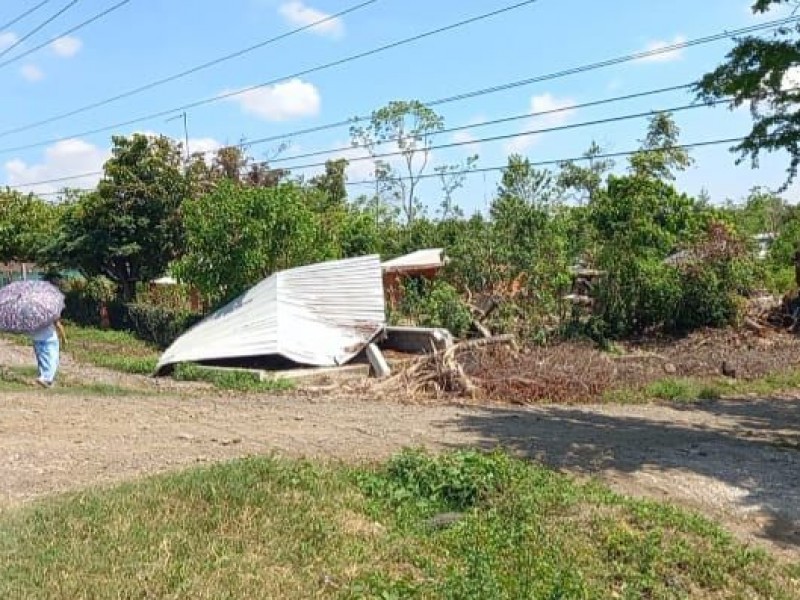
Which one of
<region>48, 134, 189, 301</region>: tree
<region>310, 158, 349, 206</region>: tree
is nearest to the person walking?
<region>48, 134, 189, 301</region>: tree

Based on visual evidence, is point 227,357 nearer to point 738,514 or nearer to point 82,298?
point 738,514

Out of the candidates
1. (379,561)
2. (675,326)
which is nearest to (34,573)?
(379,561)

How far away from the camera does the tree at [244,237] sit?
1892cm

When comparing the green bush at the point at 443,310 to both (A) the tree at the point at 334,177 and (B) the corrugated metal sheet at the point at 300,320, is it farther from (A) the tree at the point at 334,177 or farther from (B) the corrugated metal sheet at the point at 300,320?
(A) the tree at the point at 334,177

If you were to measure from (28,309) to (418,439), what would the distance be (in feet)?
21.9

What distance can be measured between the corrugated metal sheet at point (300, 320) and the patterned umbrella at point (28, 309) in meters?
3.53

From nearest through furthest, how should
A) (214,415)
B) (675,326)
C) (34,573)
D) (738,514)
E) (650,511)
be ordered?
(34,573), (650,511), (738,514), (214,415), (675,326)

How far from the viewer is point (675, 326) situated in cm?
2119

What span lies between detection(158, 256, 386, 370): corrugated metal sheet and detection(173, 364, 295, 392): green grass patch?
21.4 inches

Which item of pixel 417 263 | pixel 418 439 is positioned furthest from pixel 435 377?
pixel 417 263

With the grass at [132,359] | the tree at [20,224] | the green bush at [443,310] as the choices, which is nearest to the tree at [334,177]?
the tree at [20,224]

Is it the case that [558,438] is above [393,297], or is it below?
below

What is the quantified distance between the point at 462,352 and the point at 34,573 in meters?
11.9

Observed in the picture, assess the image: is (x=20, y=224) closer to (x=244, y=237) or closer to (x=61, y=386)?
(x=244, y=237)
